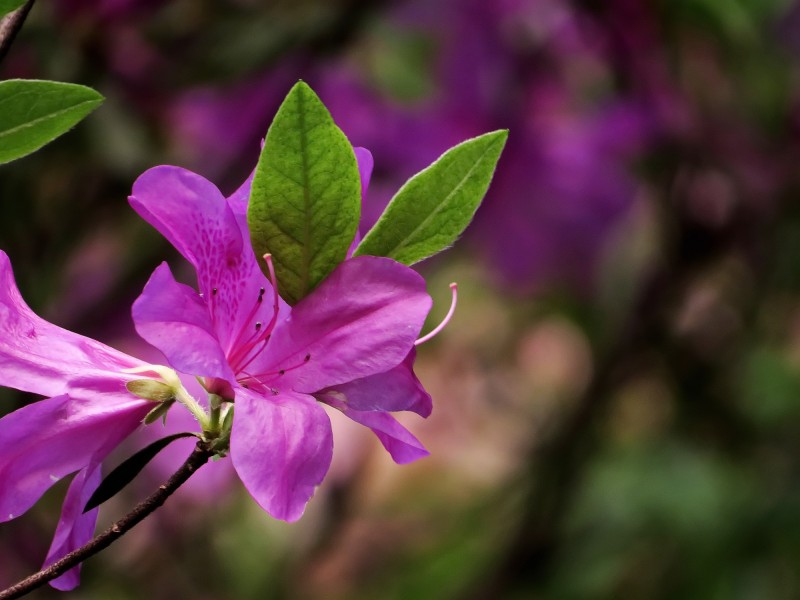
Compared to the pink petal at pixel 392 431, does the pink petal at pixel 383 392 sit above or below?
above

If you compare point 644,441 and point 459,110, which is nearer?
point 459,110

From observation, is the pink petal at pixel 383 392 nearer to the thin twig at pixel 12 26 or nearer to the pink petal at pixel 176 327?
the pink petal at pixel 176 327

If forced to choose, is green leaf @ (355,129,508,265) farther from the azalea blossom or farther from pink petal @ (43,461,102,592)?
pink petal @ (43,461,102,592)

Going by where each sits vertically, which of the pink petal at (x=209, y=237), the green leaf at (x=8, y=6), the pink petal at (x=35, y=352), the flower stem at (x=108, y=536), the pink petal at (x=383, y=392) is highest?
the green leaf at (x=8, y=6)

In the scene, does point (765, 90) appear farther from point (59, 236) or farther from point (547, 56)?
point (59, 236)

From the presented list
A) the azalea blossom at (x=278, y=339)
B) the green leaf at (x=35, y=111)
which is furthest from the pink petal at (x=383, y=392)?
the green leaf at (x=35, y=111)

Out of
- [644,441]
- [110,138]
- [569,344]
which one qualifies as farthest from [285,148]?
[569,344]
